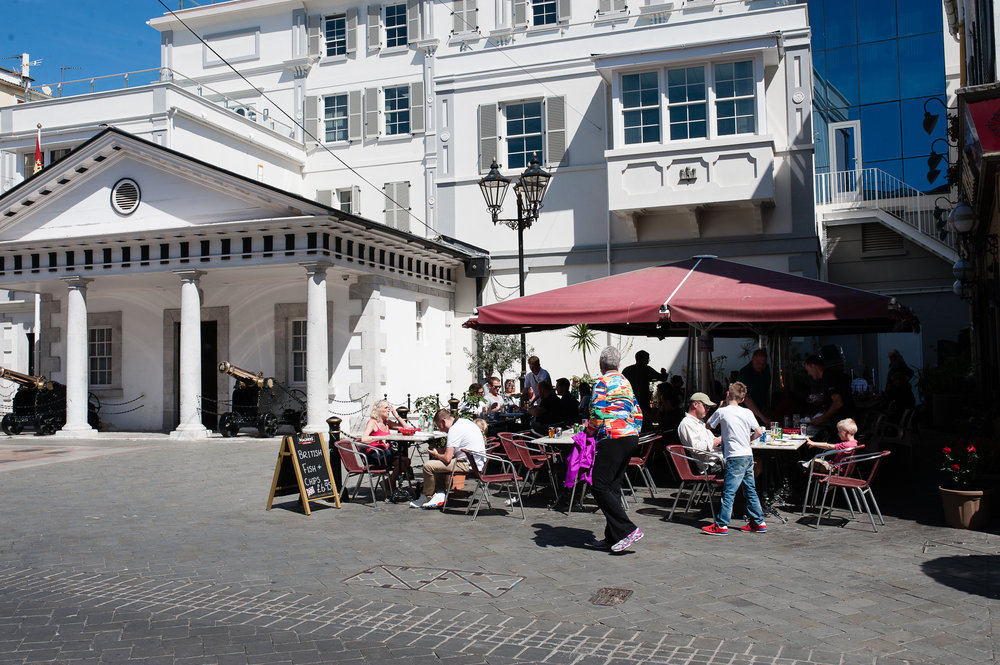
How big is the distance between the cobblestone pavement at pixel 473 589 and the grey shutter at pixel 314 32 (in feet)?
62.5

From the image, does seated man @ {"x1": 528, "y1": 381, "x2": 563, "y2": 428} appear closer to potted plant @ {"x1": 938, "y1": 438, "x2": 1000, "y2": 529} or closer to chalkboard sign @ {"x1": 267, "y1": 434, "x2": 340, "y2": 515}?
chalkboard sign @ {"x1": 267, "y1": 434, "x2": 340, "y2": 515}

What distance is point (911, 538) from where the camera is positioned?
296 inches

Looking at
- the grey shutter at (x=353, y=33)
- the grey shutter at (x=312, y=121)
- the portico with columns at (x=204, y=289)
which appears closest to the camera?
the portico with columns at (x=204, y=289)

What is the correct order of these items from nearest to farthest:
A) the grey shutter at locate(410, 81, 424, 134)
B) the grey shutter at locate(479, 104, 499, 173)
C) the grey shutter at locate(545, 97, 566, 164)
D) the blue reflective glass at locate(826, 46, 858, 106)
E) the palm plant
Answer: the palm plant → the grey shutter at locate(545, 97, 566, 164) → the grey shutter at locate(479, 104, 499, 173) → the grey shutter at locate(410, 81, 424, 134) → the blue reflective glass at locate(826, 46, 858, 106)

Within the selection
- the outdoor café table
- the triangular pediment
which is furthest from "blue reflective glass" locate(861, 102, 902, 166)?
the outdoor café table

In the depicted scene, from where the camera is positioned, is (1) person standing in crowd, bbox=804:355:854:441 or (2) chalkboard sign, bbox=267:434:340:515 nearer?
(1) person standing in crowd, bbox=804:355:854:441

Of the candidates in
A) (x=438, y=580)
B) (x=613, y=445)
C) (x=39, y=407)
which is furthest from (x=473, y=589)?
(x=39, y=407)

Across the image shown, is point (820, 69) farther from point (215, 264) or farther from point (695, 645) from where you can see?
point (695, 645)

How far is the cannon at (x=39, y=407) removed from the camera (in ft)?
66.8

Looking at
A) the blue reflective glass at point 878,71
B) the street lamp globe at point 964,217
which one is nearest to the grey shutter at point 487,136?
the street lamp globe at point 964,217

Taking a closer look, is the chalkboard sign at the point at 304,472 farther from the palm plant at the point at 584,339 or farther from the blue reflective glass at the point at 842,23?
the blue reflective glass at the point at 842,23

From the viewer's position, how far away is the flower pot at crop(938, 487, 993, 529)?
770 cm

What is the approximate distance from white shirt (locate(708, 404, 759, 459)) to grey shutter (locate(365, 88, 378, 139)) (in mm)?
18441

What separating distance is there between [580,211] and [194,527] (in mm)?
14151
